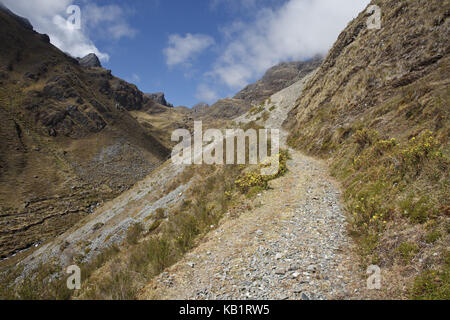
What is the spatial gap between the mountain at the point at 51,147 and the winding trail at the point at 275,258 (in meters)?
36.3

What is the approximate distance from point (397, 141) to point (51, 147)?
67.3m

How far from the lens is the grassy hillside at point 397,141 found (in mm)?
4348

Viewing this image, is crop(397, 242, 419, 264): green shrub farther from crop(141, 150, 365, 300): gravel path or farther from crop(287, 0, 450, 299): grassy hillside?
crop(141, 150, 365, 300): gravel path

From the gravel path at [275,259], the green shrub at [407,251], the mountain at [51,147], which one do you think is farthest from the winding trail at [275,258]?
the mountain at [51,147]

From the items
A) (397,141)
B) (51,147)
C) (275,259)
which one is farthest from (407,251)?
(51,147)

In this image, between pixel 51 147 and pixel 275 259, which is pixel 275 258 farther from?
pixel 51 147

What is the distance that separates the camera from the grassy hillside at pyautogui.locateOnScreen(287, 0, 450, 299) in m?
4.35

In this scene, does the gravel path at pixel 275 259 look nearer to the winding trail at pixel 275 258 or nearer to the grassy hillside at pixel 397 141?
the winding trail at pixel 275 258

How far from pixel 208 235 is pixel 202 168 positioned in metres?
11.4

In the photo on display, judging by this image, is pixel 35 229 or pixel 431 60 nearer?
pixel 431 60

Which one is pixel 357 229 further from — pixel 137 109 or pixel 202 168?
pixel 137 109

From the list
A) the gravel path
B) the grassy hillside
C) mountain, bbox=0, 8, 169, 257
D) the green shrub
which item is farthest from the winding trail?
mountain, bbox=0, 8, 169, 257
